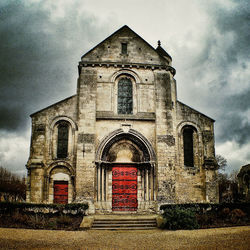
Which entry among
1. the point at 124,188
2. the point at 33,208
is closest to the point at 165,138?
the point at 124,188

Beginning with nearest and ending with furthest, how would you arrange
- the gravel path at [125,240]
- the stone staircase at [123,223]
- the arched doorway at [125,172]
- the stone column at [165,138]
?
the gravel path at [125,240], the stone staircase at [123,223], the stone column at [165,138], the arched doorway at [125,172]

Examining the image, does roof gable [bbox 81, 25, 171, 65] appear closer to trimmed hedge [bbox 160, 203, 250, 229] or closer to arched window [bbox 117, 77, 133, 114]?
arched window [bbox 117, 77, 133, 114]

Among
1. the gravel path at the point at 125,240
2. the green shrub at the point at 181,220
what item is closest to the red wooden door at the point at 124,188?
the green shrub at the point at 181,220

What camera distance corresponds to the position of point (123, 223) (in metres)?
13.7

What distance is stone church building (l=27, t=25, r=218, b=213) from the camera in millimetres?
16812

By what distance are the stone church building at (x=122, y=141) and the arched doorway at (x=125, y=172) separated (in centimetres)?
6

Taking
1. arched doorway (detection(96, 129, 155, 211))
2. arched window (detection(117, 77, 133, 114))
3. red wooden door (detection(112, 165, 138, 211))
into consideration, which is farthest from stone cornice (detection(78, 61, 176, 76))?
red wooden door (detection(112, 165, 138, 211))

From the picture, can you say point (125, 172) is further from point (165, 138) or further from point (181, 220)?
point (181, 220)

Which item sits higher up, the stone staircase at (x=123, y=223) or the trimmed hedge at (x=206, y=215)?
the trimmed hedge at (x=206, y=215)

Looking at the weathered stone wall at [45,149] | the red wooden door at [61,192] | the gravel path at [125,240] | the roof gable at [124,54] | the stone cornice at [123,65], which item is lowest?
the gravel path at [125,240]

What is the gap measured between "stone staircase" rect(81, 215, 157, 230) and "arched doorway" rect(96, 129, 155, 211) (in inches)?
103

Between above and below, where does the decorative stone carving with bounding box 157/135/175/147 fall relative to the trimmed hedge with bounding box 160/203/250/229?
above

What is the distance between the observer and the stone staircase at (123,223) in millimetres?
13320

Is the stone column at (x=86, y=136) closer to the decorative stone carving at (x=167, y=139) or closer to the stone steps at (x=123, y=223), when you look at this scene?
the stone steps at (x=123, y=223)
